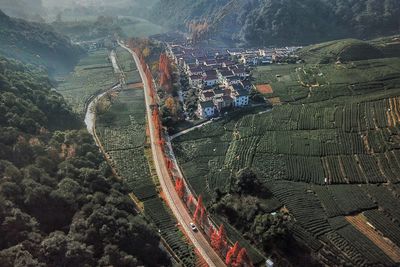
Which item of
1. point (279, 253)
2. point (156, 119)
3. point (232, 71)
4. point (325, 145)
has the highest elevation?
point (232, 71)

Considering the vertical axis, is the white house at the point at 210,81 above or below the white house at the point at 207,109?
above

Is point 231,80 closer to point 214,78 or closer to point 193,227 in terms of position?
point 214,78

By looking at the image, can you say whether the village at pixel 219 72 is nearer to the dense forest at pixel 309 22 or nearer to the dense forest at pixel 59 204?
the dense forest at pixel 309 22

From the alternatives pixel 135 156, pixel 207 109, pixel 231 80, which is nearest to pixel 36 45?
pixel 231 80

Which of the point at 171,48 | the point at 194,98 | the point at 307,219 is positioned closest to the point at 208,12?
the point at 171,48

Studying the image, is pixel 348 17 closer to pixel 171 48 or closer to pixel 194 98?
pixel 171 48

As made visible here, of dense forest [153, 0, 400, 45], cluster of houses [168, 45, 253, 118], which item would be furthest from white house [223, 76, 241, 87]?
dense forest [153, 0, 400, 45]

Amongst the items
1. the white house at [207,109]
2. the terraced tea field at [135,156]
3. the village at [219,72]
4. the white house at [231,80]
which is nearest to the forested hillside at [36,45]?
the village at [219,72]

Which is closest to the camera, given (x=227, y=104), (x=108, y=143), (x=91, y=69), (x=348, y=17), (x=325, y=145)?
(x=325, y=145)
